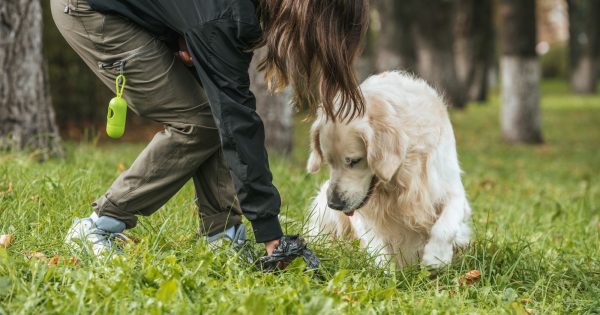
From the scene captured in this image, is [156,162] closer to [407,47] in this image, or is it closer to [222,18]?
[222,18]

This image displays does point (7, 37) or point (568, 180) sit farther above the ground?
point (7, 37)

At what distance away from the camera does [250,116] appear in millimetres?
3068

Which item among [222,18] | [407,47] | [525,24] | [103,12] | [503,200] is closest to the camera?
[222,18]

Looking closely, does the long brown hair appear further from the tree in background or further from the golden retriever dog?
the tree in background

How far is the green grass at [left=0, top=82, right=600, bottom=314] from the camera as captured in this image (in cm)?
268

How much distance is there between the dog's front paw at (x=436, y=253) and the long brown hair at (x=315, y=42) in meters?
1.09

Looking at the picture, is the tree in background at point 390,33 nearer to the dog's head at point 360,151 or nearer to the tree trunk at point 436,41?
the tree trunk at point 436,41

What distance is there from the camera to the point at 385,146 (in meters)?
3.66

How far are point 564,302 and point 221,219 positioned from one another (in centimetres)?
168

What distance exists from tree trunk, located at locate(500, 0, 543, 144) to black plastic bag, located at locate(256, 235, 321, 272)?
9.85 metres

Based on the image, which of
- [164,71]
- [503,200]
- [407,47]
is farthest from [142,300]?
[407,47]

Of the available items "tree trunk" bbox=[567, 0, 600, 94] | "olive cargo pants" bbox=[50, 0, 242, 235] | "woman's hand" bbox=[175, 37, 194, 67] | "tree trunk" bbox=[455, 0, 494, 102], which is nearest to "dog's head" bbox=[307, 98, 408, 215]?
"olive cargo pants" bbox=[50, 0, 242, 235]

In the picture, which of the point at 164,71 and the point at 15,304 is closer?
the point at 15,304

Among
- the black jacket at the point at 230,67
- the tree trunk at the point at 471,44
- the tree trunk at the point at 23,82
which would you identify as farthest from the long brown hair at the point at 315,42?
the tree trunk at the point at 471,44
